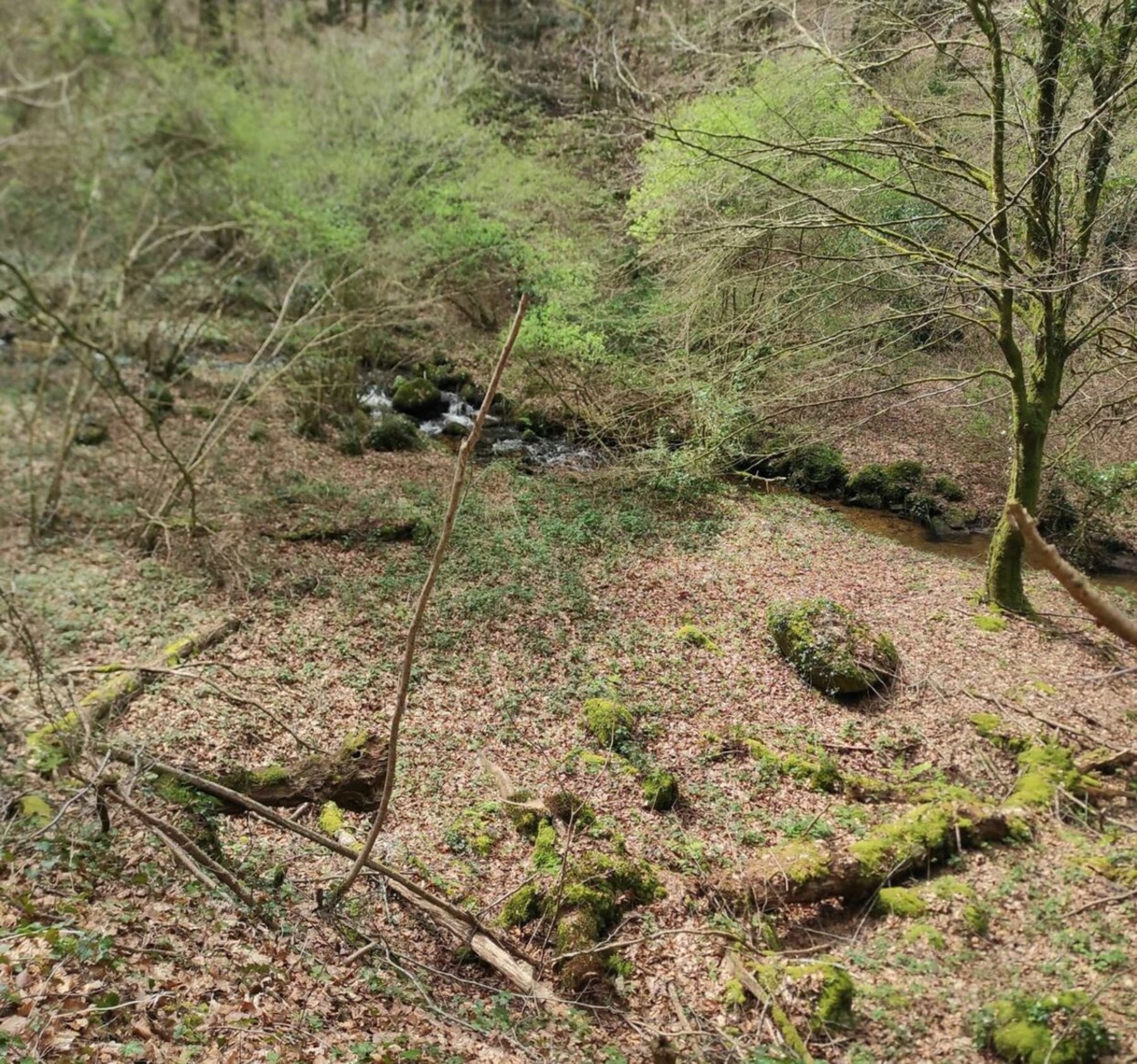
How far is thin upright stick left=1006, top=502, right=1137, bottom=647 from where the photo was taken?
5.59 feet

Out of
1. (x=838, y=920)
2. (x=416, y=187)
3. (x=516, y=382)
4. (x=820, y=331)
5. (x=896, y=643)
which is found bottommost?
(x=838, y=920)

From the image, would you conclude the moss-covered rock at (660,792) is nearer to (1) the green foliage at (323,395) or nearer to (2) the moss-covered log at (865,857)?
(2) the moss-covered log at (865,857)

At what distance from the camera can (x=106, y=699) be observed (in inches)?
235

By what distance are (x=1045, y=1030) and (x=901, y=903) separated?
51.9 inches

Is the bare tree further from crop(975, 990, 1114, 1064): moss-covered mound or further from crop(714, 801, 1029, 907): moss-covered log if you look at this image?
crop(975, 990, 1114, 1064): moss-covered mound

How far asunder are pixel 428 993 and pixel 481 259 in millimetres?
14700

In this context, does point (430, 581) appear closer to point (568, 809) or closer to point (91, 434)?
point (568, 809)

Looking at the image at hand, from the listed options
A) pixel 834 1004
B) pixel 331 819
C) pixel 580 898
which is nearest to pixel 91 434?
pixel 331 819

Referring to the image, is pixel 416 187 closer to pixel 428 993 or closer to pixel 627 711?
pixel 627 711

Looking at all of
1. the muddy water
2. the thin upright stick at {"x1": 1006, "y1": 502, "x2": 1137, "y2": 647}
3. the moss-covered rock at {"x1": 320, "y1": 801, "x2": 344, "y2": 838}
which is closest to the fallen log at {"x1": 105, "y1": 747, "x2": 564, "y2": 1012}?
the moss-covered rock at {"x1": 320, "y1": 801, "x2": 344, "y2": 838}

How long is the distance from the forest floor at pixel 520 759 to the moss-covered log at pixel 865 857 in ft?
0.53

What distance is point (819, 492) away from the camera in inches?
594

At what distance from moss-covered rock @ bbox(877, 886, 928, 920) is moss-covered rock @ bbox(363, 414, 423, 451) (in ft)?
40.9

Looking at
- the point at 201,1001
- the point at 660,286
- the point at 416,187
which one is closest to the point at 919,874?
the point at 201,1001
